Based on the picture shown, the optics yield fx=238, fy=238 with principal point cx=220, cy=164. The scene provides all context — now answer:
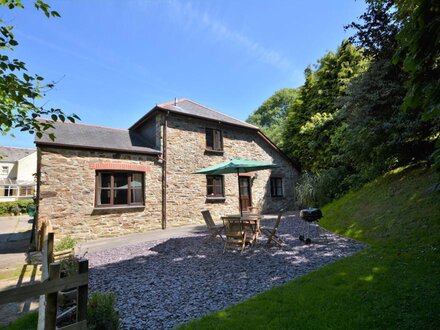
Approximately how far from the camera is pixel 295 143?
55.9 feet

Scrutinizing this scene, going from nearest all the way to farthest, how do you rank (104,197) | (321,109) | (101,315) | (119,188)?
1. (101,315)
2. (104,197)
3. (119,188)
4. (321,109)

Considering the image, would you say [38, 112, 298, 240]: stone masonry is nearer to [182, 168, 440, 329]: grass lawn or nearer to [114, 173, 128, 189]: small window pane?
[114, 173, 128, 189]: small window pane

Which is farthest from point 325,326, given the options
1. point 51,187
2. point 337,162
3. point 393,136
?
point 337,162

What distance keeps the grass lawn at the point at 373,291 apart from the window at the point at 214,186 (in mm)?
7647

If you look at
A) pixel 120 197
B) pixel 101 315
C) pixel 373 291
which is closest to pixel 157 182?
pixel 120 197

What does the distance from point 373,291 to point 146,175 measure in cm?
918

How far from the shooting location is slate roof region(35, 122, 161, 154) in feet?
29.5

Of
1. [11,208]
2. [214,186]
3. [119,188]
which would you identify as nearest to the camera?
[119,188]

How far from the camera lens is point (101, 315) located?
276 cm

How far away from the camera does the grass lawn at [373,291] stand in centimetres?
284

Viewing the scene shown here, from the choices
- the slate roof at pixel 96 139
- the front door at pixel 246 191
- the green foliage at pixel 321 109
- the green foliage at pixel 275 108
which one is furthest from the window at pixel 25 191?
the green foliage at pixel 275 108

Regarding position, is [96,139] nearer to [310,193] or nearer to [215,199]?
[215,199]

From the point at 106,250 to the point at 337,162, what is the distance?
12571 mm

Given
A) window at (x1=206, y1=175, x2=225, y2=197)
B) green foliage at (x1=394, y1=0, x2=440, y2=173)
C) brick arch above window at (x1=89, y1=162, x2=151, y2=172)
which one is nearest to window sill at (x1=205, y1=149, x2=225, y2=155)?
window at (x1=206, y1=175, x2=225, y2=197)
